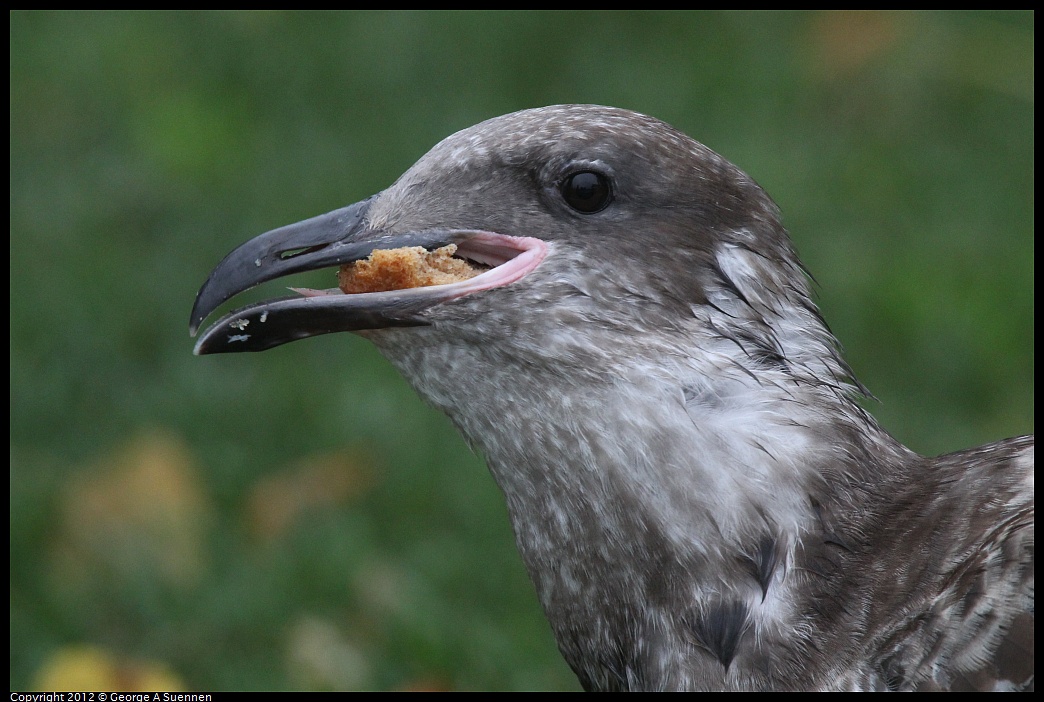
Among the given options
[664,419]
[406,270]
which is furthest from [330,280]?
[664,419]

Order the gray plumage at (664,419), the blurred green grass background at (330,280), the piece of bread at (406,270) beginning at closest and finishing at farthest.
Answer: the gray plumage at (664,419), the piece of bread at (406,270), the blurred green grass background at (330,280)

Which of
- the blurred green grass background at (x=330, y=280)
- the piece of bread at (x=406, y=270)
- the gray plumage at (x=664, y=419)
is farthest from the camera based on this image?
the blurred green grass background at (x=330, y=280)

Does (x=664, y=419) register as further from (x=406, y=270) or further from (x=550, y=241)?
(x=406, y=270)

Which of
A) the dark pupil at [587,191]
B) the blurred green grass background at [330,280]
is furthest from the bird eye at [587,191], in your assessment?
the blurred green grass background at [330,280]

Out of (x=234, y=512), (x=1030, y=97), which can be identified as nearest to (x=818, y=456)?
(x=234, y=512)

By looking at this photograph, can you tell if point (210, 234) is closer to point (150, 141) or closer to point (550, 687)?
point (150, 141)

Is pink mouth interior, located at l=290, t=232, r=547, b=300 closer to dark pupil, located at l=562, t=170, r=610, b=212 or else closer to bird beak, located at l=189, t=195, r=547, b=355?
bird beak, located at l=189, t=195, r=547, b=355

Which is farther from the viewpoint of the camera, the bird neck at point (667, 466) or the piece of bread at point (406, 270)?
the piece of bread at point (406, 270)

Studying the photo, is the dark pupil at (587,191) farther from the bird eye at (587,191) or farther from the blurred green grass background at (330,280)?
the blurred green grass background at (330,280)
